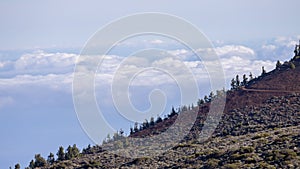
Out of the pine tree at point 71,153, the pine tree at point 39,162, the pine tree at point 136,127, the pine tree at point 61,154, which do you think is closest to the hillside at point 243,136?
the pine tree at point 71,153

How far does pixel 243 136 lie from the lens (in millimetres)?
93750

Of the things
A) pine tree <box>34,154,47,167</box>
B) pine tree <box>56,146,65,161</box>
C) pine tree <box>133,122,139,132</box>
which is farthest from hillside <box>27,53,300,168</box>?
pine tree <box>133,122,139,132</box>

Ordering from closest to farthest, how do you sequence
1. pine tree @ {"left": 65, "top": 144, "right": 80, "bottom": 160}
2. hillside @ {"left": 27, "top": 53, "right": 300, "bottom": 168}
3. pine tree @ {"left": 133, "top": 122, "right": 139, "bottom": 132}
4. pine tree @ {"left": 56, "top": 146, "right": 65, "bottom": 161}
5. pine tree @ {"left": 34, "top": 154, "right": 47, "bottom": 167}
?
hillside @ {"left": 27, "top": 53, "right": 300, "bottom": 168} < pine tree @ {"left": 34, "top": 154, "right": 47, "bottom": 167} < pine tree @ {"left": 65, "top": 144, "right": 80, "bottom": 160} < pine tree @ {"left": 56, "top": 146, "right": 65, "bottom": 161} < pine tree @ {"left": 133, "top": 122, "right": 139, "bottom": 132}

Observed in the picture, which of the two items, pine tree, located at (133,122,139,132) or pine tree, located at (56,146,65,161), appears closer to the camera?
pine tree, located at (56,146,65,161)

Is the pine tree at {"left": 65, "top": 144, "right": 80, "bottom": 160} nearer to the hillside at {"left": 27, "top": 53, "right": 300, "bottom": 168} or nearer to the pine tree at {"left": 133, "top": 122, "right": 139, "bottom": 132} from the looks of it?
the hillside at {"left": 27, "top": 53, "right": 300, "bottom": 168}

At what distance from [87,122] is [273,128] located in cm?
3738

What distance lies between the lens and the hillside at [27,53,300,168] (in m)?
72.8

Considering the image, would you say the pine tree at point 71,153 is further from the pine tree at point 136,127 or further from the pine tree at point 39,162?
the pine tree at point 136,127

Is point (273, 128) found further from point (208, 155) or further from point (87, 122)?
point (87, 122)

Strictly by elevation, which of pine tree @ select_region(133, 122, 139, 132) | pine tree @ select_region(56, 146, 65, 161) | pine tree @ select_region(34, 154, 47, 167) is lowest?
pine tree @ select_region(34, 154, 47, 167)

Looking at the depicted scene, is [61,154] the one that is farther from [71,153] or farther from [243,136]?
[243,136]

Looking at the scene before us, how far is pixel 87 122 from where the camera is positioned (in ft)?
240

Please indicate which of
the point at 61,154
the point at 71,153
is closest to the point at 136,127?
the point at 61,154

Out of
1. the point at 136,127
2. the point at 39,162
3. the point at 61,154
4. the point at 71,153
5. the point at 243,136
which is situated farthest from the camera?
the point at 136,127
